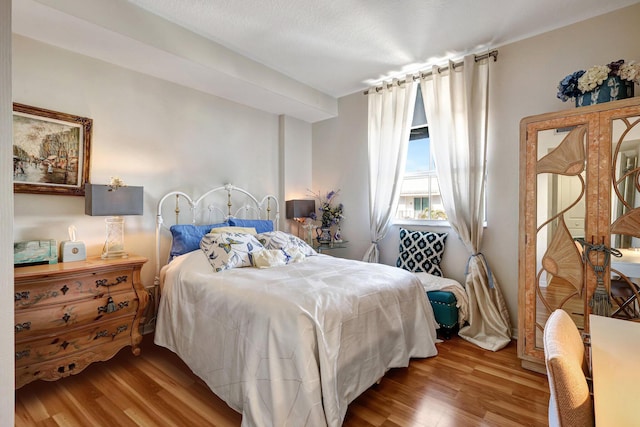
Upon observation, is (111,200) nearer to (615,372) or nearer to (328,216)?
(328,216)

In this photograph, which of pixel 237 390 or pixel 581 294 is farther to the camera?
pixel 581 294

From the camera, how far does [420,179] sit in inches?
138

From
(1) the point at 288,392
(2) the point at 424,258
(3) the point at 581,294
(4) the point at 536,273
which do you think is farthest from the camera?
(2) the point at 424,258

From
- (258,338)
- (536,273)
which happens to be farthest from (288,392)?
(536,273)

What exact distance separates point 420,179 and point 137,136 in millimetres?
2996

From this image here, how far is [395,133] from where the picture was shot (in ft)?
11.4

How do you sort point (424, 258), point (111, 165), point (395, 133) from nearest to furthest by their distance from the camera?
1. point (111, 165)
2. point (424, 258)
3. point (395, 133)

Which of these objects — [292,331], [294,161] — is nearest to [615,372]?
[292,331]

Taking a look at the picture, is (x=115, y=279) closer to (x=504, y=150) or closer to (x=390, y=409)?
(x=390, y=409)

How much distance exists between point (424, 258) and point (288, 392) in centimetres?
223

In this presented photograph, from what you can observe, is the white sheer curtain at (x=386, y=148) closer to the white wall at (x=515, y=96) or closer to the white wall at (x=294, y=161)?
the white wall at (x=515, y=96)

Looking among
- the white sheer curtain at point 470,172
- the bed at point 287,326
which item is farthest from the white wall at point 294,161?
the white sheer curtain at point 470,172

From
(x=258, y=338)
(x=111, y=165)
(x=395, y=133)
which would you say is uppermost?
(x=395, y=133)

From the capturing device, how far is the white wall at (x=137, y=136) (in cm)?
228
